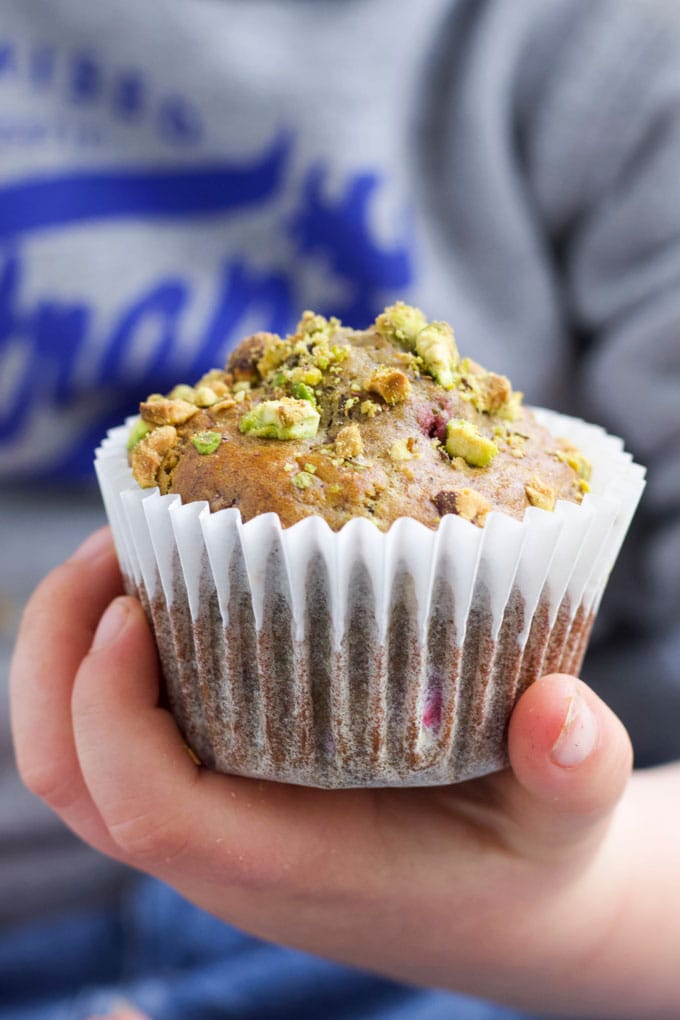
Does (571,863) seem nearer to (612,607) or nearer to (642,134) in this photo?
(612,607)

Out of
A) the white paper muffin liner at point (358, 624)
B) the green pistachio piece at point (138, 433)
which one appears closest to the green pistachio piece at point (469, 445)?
the white paper muffin liner at point (358, 624)

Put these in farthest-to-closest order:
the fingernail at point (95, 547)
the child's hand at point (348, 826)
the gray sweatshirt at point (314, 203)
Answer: the gray sweatshirt at point (314, 203) < the fingernail at point (95, 547) < the child's hand at point (348, 826)

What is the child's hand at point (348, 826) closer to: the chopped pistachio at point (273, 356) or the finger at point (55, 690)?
the finger at point (55, 690)

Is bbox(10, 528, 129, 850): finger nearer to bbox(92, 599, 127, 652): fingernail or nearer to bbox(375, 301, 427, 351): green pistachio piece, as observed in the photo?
bbox(92, 599, 127, 652): fingernail

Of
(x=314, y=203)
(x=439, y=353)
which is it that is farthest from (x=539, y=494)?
(x=314, y=203)

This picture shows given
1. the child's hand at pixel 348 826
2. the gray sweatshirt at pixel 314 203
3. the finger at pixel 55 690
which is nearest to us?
the child's hand at pixel 348 826

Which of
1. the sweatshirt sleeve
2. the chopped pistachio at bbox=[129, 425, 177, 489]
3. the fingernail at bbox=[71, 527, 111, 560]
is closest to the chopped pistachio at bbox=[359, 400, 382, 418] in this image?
the chopped pistachio at bbox=[129, 425, 177, 489]
